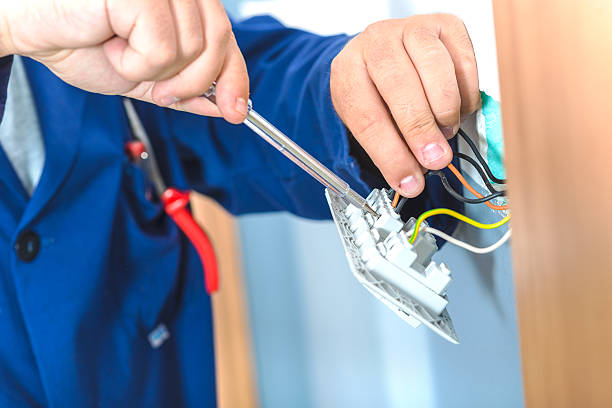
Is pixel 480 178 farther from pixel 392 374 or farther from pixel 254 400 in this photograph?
pixel 254 400

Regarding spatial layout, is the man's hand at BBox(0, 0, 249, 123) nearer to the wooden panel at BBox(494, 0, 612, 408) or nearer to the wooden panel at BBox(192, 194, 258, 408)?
the wooden panel at BBox(494, 0, 612, 408)

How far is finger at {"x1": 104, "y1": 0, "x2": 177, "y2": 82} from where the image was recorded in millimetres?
234

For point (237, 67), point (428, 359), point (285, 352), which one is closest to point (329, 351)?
point (285, 352)

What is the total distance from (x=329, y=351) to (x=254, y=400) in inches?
8.3

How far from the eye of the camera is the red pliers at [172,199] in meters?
0.50

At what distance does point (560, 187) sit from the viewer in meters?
0.19

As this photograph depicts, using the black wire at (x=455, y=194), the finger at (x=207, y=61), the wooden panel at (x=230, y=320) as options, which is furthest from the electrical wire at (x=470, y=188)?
the wooden panel at (x=230, y=320)

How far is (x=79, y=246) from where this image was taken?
1.53 ft

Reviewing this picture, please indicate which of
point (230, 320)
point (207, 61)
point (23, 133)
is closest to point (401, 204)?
point (207, 61)

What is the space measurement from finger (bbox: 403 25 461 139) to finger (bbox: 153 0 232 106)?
84 millimetres

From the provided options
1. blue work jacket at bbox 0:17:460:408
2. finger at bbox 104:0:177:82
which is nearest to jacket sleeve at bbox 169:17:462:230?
blue work jacket at bbox 0:17:460:408

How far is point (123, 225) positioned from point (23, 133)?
11cm

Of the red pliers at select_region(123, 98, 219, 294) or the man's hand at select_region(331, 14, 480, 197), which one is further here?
the red pliers at select_region(123, 98, 219, 294)

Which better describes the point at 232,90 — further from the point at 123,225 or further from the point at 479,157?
the point at 123,225
